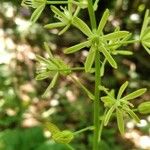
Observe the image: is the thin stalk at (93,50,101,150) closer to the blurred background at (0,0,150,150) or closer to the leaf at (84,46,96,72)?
the leaf at (84,46,96,72)

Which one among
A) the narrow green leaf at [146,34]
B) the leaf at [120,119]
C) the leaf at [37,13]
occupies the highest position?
the leaf at [37,13]

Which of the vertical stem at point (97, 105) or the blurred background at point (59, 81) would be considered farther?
the blurred background at point (59, 81)

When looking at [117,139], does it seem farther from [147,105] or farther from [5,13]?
[147,105]

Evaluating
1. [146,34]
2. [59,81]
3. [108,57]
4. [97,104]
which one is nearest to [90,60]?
[108,57]

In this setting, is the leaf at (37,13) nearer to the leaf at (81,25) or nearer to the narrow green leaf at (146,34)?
the leaf at (81,25)

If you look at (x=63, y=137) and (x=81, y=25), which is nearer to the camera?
(x=81, y=25)

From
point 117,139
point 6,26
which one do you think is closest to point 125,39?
point 117,139

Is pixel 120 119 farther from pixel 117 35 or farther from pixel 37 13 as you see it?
pixel 37 13

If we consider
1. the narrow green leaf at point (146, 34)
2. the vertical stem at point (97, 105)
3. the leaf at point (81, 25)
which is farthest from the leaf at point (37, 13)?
the narrow green leaf at point (146, 34)
